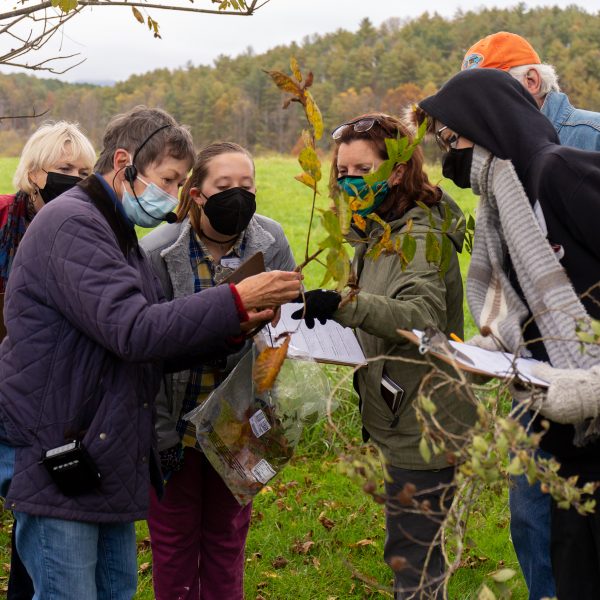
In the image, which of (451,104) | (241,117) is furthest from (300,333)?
(241,117)

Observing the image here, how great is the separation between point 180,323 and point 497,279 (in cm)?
88

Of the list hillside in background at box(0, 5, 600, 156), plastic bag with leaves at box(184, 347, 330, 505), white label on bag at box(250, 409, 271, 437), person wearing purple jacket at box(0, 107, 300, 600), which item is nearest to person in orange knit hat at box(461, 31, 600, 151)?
plastic bag with leaves at box(184, 347, 330, 505)

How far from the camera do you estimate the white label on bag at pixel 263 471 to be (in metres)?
2.80

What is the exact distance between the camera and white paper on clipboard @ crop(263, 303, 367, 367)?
2.70 m

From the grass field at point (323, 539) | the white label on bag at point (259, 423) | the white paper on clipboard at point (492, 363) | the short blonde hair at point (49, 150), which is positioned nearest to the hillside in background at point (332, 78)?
the grass field at point (323, 539)

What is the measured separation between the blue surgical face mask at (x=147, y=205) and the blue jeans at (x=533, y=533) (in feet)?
4.73

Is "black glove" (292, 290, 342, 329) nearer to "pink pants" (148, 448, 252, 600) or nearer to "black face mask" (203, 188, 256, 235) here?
"black face mask" (203, 188, 256, 235)

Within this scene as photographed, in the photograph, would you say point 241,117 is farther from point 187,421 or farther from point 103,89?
A: point 187,421

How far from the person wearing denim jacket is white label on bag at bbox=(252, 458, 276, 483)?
846mm

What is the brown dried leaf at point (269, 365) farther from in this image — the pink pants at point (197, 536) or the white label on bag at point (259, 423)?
the pink pants at point (197, 536)

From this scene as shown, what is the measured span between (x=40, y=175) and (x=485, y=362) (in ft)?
7.61

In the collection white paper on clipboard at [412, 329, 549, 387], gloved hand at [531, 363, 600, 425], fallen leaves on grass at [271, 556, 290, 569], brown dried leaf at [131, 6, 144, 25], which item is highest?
brown dried leaf at [131, 6, 144, 25]

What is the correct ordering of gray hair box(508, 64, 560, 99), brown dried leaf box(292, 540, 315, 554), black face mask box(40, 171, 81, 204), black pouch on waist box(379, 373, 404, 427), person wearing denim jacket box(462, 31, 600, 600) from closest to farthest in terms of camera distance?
1. black pouch on waist box(379, 373, 404, 427)
2. person wearing denim jacket box(462, 31, 600, 600)
3. gray hair box(508, 64, 560, 99)
4. black face mask box(40, 171, 81, 204)
5. brown dried leaf box(292, 540, 315, 554)

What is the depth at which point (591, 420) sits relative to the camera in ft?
6.63
